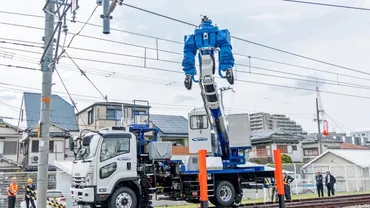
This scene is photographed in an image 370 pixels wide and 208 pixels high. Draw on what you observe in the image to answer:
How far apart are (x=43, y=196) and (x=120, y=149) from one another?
120 inches

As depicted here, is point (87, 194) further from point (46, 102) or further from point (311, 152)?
point (311, 152)

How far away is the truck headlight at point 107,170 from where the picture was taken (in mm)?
12328

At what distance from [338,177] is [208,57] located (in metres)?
22.5

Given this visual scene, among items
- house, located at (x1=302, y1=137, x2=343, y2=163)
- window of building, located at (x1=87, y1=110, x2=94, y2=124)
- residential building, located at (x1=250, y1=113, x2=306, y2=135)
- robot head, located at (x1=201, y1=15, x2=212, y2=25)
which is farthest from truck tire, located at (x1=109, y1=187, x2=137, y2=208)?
residential building, located at (x1=250, y1=113, x2=306, y2=135)

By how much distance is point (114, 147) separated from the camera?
1280cm

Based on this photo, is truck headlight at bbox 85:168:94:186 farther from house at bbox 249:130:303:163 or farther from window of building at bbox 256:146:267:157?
window of building at bbox 256:146:267:157

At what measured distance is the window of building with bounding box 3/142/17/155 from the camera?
37.3 meters

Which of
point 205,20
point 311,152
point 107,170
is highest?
point 205,20

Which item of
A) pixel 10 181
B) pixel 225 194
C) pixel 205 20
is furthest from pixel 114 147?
pixel 10 181

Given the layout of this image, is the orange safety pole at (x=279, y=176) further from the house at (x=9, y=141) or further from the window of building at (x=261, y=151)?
the window of building at (x=261, y=151)

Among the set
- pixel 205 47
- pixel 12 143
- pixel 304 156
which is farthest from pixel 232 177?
pixel 304 156

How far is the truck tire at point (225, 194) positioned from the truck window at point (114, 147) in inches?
141

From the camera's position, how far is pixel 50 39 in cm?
1098

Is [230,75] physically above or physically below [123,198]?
above
